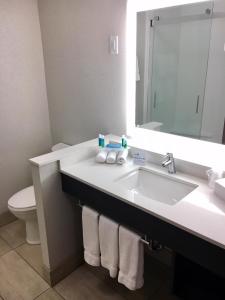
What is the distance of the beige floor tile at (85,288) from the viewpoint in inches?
65.7

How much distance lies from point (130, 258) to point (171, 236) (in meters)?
0.36

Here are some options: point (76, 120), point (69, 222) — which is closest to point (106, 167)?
point (69, 222)

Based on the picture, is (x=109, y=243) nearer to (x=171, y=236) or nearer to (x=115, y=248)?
(x=115, y=248)

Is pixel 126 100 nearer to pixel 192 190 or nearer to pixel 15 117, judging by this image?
pixel 192 190

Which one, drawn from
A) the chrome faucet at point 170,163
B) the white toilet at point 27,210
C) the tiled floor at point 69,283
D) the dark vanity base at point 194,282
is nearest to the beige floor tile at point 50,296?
the tiled floor at point 69,283

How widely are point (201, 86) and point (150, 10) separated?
0.63 meters

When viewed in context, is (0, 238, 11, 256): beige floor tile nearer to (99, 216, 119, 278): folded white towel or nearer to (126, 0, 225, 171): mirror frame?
(99, 216, 119, 278): folded white towel

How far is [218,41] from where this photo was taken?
1629mm

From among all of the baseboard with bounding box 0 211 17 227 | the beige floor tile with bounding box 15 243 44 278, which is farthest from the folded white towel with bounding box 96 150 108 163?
the baseboard with bounding box 0 211 17 227

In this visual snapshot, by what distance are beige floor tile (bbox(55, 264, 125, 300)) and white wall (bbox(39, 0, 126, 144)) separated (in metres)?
1.11

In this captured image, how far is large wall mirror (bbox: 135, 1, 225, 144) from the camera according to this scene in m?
1.65

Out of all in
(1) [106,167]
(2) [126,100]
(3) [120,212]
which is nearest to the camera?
(3) [120,212]

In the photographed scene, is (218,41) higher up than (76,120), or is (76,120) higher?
(218,41)

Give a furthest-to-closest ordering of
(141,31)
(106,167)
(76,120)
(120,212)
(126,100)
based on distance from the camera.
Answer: (76,120), (126,100), (141,31), (106,167), (120,212)
